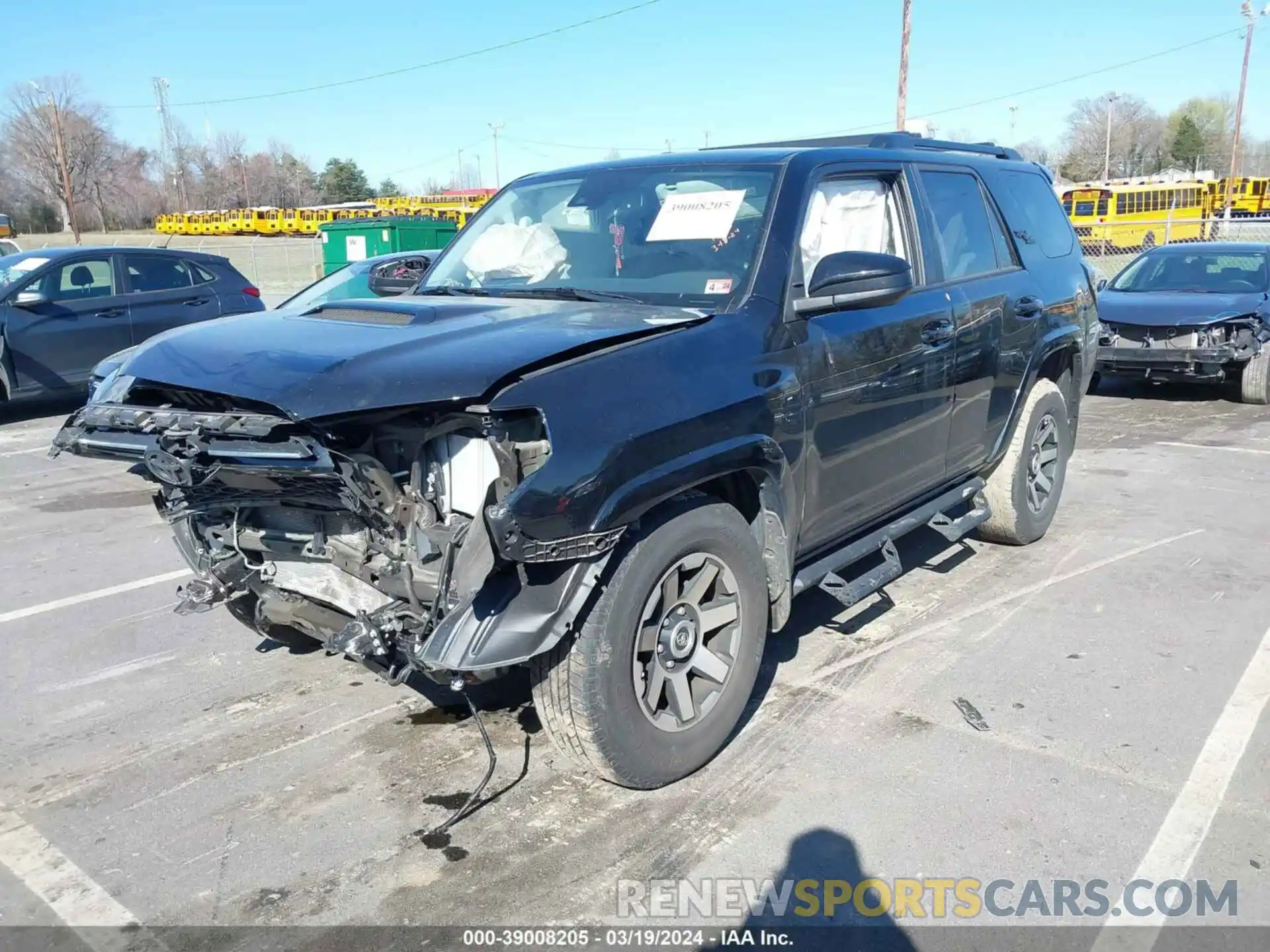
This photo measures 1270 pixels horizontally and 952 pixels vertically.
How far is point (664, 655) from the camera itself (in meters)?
3.27

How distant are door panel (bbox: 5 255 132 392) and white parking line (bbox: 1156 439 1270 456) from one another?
10.6 m

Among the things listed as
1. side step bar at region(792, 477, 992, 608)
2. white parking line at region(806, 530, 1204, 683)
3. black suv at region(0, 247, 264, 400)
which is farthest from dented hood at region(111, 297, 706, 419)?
black suv at region(0, 247, 264, 400)

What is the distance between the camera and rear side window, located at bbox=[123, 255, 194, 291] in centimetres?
1147

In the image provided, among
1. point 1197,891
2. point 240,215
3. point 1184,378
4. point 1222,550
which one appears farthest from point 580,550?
point 240,215

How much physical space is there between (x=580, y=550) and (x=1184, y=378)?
33.5 feet

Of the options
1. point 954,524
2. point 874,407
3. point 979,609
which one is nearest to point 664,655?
point 874,407

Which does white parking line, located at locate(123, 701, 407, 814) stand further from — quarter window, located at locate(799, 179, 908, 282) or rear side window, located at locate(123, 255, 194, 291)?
rear side window, located at locate(123, 255, 194, 291)

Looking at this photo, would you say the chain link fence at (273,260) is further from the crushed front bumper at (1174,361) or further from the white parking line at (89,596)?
the crushed front bumper at (1174,361)

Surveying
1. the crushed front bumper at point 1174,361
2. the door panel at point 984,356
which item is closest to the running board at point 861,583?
the door panel at point 984,356

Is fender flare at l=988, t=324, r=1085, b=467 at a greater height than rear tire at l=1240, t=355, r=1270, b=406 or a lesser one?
greater

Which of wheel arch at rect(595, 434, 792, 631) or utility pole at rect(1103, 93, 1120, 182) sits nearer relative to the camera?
wheel arch at rect(595, 434, 792, 631)

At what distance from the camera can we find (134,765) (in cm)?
365

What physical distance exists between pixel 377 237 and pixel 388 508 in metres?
19.8

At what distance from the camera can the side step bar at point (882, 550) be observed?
393 cm
